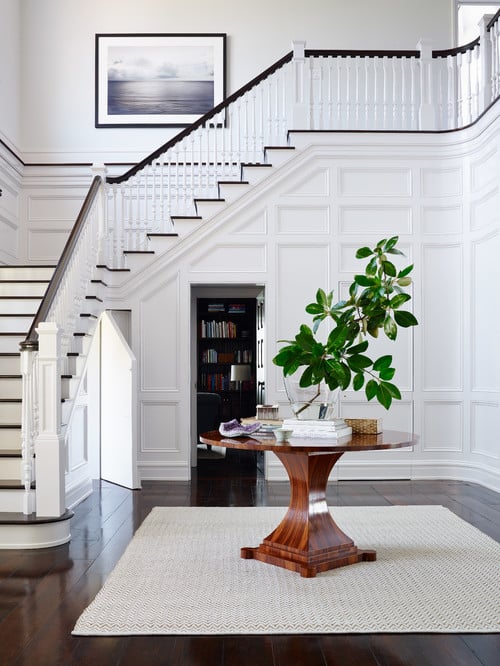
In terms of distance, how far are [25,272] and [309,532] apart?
4.37 meters

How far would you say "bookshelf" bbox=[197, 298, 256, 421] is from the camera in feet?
36.9

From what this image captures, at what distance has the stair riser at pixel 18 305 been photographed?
661cm

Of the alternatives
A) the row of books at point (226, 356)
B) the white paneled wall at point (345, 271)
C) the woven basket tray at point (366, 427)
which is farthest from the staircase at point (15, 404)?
the row of books at point (226, 356)

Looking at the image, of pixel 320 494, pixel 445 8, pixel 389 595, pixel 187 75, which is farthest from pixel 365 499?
pixel 445 8

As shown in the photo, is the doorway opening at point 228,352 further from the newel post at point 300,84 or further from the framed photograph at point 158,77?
the newel post at point 300,84

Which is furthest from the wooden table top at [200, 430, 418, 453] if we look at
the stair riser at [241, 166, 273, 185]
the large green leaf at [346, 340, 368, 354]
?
the stair riser at [241, 166, 273, 185]

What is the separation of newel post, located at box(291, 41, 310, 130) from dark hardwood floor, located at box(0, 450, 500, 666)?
3662mm

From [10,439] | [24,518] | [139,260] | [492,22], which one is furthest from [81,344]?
[492,22]

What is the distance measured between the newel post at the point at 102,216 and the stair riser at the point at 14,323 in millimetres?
1062

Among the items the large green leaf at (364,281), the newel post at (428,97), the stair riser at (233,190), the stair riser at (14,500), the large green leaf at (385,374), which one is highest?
the newel post at (428,97)

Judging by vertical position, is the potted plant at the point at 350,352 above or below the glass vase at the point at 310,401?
above

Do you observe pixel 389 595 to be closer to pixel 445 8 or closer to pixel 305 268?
Answer: pixel 305 268

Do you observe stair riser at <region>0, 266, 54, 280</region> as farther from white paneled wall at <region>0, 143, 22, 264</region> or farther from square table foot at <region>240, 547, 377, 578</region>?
square table foot at <region>240, 547, 377, 578</region>

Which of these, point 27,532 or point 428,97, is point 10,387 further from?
point 428,97
